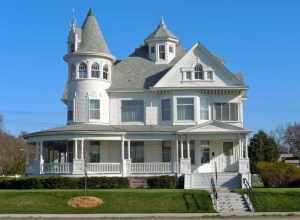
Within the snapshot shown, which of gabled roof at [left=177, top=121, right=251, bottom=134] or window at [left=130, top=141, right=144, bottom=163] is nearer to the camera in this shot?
gabled roof at [left=177, top=121, right=251, bottom=134]

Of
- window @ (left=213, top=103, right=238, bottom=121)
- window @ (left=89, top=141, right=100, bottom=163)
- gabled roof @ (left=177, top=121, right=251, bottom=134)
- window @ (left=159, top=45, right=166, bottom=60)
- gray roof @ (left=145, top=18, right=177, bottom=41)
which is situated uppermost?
gray roof @ (left=145, top=18, right=177, bottom=41)

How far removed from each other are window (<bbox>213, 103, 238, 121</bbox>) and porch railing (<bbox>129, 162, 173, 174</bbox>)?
6.15 meters

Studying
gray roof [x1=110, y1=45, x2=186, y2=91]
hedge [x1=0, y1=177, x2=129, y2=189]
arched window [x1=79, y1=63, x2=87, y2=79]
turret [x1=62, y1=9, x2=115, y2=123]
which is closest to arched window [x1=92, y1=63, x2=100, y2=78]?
turret [x1=62, y1=9, x2=115, y2=123]

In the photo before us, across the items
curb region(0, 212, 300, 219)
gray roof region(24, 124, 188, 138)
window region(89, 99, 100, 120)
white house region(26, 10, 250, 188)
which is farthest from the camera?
window region(89, 99, 100, 120)

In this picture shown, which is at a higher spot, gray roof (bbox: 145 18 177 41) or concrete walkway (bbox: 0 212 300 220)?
gray roof (bbox: 145 18 177 41)

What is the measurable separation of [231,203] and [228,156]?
12.3 metres

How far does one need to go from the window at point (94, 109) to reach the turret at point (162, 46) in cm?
700

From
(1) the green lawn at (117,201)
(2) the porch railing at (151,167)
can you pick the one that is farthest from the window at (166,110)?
(1) the green lawn at (117,201)

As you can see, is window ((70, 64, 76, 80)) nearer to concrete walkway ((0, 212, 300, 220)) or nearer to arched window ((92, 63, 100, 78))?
arched window ((92, 63, 100, 78))

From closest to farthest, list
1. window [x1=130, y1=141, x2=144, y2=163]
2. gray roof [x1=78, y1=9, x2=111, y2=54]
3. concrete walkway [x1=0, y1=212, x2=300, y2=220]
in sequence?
concrete walkway [x1=0, y1=212, x2=300, y2=220]
window [x1=130, y1=141, x2=144, y2=163]
gray roof [x1=78, y1=9, x2=111, y2=54]

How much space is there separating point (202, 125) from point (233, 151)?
4186mm

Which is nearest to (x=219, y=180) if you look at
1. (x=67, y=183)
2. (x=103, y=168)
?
(x=103, y=168)

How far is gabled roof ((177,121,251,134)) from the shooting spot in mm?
39312

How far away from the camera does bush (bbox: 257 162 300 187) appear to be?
36844 millimetres
